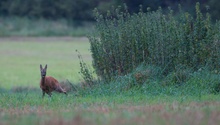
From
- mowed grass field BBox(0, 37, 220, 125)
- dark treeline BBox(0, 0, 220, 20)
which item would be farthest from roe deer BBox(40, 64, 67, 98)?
dark treeline BBox(0, 0, 220, 20)

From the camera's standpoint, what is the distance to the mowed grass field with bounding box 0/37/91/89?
1257 inches

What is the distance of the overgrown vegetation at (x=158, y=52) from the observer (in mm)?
18519

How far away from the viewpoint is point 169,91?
1767cm

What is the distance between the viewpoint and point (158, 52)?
19.5 m

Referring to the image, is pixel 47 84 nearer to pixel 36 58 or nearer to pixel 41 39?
pixel 36 58

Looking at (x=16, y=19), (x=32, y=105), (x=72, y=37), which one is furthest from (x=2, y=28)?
(x=32, y=105)

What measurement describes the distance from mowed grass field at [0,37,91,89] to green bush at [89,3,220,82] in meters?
5.83

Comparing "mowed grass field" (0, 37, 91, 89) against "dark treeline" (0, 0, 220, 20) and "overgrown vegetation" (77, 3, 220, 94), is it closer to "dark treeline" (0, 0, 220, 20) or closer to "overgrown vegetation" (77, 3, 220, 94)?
"dark treeline" (0, 0, 220, 20)

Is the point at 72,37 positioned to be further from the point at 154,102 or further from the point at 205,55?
the point at 154,102

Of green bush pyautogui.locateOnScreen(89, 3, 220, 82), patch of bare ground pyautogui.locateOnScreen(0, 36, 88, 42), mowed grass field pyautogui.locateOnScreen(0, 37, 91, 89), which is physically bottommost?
mowed grass field pyautogui.locateOnScreen(0, 37, 91, 89)

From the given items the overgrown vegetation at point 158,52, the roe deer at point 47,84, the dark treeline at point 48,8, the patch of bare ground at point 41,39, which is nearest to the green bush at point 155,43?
the overgrown vegetation at point 158,52

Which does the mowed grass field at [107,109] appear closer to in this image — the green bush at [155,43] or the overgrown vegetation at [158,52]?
the overgrown vegetation at [158,52]

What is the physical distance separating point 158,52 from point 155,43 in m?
0.31

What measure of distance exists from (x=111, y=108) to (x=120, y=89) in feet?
16.9
